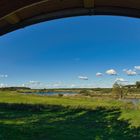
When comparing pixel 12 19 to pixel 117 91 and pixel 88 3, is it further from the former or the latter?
pixel 117 91

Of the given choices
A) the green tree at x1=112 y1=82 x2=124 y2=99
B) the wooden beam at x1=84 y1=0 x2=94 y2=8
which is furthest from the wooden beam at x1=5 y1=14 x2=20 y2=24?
the green tree at x1=112 y1=82 x2=124 y2=99

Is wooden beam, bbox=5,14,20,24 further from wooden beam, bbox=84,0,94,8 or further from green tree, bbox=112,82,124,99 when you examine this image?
green tree, bbox=112,82,124,99

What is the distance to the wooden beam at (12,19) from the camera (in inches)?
107

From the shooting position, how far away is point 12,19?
2771 millimetres

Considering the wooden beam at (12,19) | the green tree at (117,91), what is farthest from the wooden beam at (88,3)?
the green tree at (117,91)

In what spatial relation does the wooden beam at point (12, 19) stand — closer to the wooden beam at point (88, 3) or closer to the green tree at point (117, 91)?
the wooden beam at point (88, 3)

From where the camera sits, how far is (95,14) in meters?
2.78

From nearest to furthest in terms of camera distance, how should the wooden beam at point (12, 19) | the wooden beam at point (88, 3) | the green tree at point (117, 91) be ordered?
the wooden beam at point (88, 3)
the wooden beam at point (12, 19)
the green tree at point (117, 91)

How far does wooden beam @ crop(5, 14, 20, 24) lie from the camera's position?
8.93 ft

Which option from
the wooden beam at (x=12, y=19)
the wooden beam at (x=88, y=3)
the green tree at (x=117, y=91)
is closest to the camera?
the wooden beam at (x=88, y=3)

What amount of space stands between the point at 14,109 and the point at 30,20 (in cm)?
4152

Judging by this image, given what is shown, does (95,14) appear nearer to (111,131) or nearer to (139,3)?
(139,3)

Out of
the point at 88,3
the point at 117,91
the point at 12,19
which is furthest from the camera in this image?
the point at 117,91

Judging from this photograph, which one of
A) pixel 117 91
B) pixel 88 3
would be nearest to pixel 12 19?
pixel 88 3
